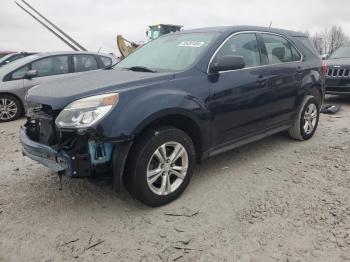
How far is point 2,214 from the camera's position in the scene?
3.52 m

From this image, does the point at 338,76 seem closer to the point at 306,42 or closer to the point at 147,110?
the point at 306,42

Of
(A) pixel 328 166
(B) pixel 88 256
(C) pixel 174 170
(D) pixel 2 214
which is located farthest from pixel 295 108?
(D) pixel 2 214

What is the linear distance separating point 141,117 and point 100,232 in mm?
1060

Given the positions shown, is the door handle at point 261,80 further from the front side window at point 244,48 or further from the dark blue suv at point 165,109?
the front side window at point 244,48

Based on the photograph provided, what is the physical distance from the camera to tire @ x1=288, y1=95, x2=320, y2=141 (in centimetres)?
542

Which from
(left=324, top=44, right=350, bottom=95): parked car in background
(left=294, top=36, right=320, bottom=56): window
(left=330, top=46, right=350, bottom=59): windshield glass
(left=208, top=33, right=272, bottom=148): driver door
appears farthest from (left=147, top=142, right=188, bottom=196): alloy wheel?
(left=330, top=46, right=350, bottom=59): windshield glass

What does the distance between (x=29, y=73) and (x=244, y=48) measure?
516 cm

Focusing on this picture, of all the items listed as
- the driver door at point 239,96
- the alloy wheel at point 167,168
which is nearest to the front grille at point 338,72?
the driver door at point 239,96

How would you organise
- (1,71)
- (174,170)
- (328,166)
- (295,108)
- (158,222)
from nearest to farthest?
(158,222), (174,170), (328,166), (295,108), (1,71)

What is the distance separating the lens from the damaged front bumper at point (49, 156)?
3.11 m

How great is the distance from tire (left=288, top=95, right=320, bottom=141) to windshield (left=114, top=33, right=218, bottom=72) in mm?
2027

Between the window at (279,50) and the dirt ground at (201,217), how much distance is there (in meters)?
1.36

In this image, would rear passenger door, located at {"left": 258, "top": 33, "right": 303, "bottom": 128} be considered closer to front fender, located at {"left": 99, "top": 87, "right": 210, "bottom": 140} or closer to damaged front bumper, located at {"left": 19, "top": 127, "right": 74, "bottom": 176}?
front fender, located at {"left": 99, "top": 87, "right": 210, "bottom": 140}

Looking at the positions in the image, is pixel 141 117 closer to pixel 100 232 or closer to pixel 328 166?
pixel 100 232
